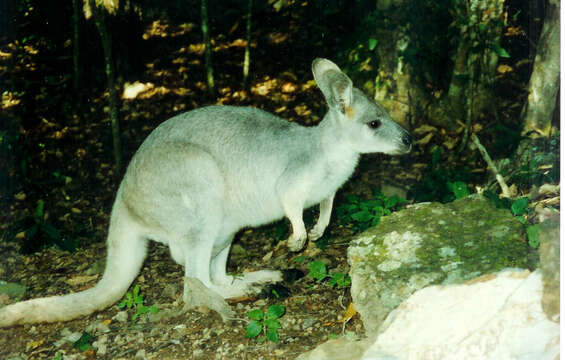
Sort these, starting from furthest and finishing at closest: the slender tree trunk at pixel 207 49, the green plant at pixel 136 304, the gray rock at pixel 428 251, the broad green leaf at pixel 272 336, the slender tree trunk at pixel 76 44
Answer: the slender tree trunk at pixel 76 44 < the slender tree trunk at pixel 207 49 < the green plant at pixel 136 304 < the broad green leaf at pixel 272 336 < the gray rock at pixel 428 251

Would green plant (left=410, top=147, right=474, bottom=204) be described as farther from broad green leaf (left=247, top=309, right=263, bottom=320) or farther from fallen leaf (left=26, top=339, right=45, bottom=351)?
fallen leaf (left=26, top=339, right=45, bottom=351)

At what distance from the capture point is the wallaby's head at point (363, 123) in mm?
3482

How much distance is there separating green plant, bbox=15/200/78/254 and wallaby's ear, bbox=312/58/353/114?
2.44m

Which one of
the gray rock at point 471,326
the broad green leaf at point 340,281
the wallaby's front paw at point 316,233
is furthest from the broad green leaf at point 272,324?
the wallaby's front paw at point 316,233

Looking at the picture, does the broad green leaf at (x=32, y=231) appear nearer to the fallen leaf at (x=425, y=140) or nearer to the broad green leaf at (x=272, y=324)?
the broad green leaf at (x=272, y=324)

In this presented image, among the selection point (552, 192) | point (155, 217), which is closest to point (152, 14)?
point (155, 217)

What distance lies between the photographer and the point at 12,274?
4.26 meters

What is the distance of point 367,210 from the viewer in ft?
13.9

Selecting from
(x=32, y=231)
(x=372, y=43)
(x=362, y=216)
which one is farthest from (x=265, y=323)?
(x=372, y=43)

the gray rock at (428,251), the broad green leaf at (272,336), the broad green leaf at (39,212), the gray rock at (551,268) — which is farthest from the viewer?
the broad green leaf at (39,212)

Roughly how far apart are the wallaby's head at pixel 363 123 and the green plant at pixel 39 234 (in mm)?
2417

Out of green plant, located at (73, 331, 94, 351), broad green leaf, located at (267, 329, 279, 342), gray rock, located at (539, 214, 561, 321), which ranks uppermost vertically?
gray rock, located at (539, 214, 561, 321)

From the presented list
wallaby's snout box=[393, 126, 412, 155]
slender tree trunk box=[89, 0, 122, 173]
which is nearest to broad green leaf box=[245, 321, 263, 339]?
wallaby's snout box=[393, 126, 412, 155]

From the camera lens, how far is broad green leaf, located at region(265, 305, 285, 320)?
332 cm
